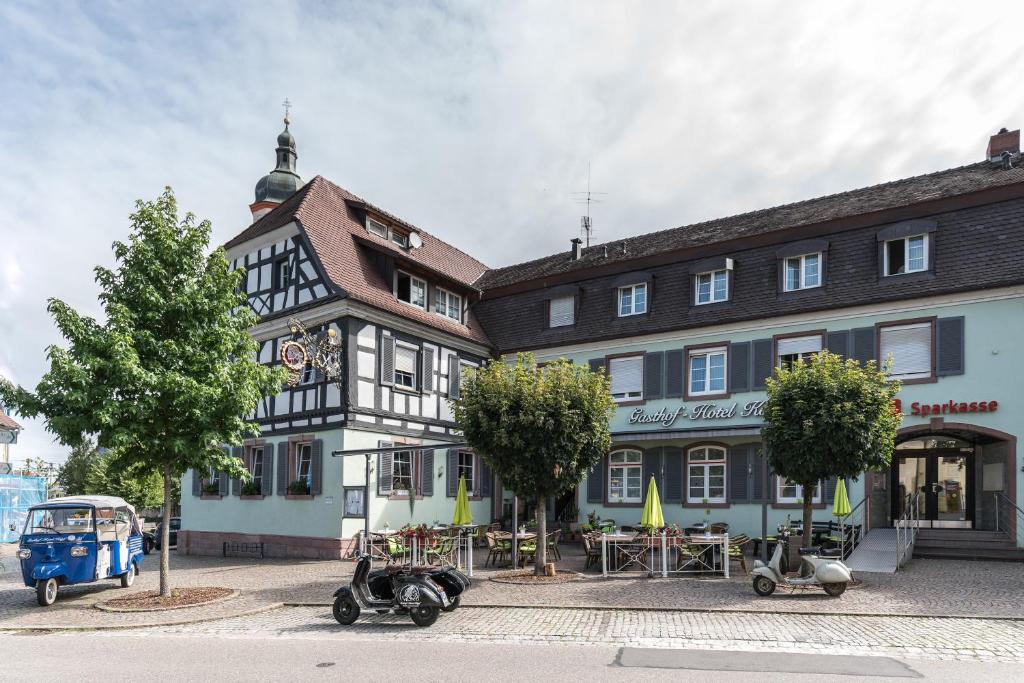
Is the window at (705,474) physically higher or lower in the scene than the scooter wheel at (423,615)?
higher

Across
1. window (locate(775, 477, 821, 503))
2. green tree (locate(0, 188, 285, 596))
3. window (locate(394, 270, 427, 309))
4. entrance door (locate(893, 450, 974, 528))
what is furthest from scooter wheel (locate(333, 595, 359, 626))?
entrance door (locate(893, 450, 974, 528))

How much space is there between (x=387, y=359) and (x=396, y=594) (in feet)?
37.0

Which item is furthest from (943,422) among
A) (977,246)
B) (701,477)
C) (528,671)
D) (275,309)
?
(275,309)

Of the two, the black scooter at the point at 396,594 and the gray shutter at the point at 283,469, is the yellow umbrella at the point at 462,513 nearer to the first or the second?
the gray shutter at the point at 283,469

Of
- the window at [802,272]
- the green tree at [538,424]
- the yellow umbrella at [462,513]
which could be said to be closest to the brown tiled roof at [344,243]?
the yellow umbrella at [462,513]

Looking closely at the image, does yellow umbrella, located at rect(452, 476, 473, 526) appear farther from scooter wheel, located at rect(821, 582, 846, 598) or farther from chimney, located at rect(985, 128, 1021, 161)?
chimney, located at rect(985, 128, 1021, 161)

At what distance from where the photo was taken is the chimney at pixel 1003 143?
70.6 ft

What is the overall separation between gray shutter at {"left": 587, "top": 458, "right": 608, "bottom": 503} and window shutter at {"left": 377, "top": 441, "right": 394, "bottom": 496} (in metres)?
6.16

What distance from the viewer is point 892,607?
39.1ft

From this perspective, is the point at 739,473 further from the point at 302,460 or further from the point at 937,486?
the point at 302,460

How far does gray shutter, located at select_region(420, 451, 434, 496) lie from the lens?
22.2 m

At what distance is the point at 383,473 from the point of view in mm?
21078

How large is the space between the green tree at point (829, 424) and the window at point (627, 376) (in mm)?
8357

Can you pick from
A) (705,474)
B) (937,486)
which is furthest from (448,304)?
(937,486)
